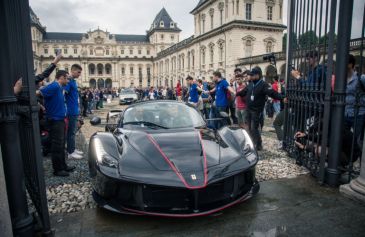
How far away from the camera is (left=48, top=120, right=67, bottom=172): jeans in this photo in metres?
4.44

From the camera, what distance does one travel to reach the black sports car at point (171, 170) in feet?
8.59

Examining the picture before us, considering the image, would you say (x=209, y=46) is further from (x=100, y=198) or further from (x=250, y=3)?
(x=100, y=198)

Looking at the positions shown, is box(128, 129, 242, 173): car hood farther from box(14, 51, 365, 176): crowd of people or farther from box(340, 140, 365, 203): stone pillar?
box(340, 140, 365, 203): stone pillar

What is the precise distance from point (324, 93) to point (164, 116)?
8.15ft

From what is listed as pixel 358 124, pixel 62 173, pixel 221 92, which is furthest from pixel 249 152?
pixel 221 92

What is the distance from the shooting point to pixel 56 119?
A: 176 inches

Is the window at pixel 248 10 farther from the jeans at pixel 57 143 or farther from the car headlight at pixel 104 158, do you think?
the car headlight at pixel 104 158

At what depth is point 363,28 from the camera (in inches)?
131

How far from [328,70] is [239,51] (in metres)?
32.1

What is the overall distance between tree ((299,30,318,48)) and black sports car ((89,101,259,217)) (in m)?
2.05

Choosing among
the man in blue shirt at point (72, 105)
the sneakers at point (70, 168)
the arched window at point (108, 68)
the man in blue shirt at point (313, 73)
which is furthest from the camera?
the arched window at point (108, 68)

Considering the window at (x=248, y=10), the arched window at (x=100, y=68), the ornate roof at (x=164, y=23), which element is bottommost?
the arched window at (x=100, y=68)

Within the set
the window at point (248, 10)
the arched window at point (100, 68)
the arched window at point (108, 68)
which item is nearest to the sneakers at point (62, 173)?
the window at point (248, 10)

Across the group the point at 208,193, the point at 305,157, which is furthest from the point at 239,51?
the point at 208,193
